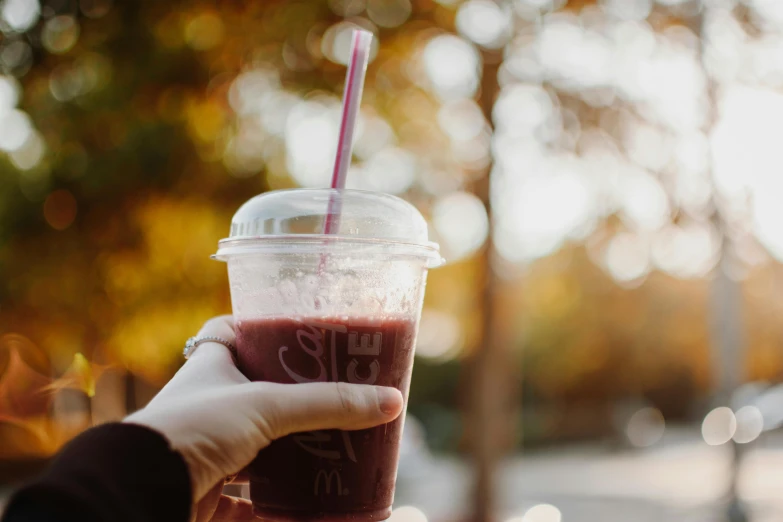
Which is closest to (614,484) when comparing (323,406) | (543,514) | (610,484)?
(610,484)

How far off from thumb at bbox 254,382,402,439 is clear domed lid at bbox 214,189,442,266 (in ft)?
0.93

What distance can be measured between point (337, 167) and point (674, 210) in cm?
638

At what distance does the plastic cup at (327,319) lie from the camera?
58.1 inches

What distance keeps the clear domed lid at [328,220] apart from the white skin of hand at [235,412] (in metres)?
0.24

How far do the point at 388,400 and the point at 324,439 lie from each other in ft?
0.44

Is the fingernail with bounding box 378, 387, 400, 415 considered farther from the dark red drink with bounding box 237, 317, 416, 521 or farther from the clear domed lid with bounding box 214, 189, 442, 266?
the clear domed lid with bounding box 214, 189, 442, 266

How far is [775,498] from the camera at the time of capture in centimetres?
1098

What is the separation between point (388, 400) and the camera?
4.76 ft

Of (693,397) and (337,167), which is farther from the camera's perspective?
(693,397)

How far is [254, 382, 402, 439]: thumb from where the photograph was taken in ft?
4.46

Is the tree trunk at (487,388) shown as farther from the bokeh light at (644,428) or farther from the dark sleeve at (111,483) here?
the bokeh light at (644,428)

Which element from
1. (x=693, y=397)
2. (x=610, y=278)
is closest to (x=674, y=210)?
(x=610, y=278)

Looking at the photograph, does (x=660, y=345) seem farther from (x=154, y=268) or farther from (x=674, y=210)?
(x=154, y=268)

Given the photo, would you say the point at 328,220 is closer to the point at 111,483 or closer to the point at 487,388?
the point at 111,483
